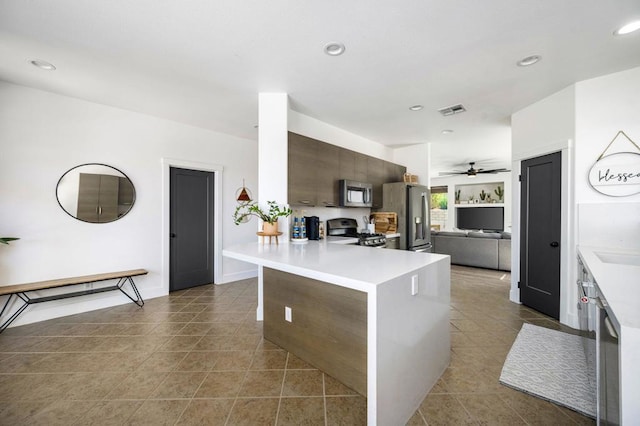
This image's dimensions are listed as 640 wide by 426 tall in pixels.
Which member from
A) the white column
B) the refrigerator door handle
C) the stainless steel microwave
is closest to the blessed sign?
the refrigerator door handle

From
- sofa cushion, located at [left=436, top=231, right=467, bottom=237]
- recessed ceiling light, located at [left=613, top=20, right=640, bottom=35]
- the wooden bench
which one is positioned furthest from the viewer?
sofa cushion, located at [left=436, top=231, right=467, bottom=237]

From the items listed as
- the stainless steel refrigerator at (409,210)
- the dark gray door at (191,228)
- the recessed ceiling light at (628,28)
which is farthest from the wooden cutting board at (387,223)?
the recessed ceiling light at (628,28)

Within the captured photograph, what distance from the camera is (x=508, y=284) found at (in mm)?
4426

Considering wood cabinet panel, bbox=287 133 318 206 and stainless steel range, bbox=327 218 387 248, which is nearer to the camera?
wood cabinet panel, bbox=287 133 318 206

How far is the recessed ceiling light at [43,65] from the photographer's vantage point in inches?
94.1

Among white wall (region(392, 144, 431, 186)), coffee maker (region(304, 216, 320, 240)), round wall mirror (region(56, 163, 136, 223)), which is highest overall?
white wall (region(392, 144, 431, 186))

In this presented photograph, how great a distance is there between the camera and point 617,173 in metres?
2.59

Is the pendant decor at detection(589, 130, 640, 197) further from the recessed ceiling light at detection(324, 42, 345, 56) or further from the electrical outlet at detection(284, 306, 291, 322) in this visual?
the electrical outlet at detection(284, 306, 291, 322)

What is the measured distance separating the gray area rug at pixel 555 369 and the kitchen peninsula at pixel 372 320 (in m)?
0.54

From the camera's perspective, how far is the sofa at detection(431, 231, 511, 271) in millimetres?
5375

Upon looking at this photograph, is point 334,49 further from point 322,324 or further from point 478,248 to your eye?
point 478,248

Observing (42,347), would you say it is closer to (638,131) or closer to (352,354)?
(352,354)

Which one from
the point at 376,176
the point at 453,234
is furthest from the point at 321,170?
the point at 453,234

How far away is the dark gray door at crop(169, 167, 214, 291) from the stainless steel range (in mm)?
2203
